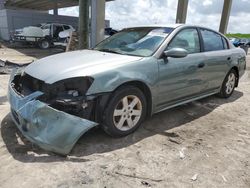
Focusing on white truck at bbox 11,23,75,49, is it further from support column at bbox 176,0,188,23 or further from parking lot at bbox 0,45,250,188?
parking lot at bbox 0,45,250,188

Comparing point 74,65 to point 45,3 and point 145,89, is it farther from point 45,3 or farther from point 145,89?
point 45,3

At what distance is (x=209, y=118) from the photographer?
4.58 meters

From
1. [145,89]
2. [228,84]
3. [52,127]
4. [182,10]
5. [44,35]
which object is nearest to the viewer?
[52,127]

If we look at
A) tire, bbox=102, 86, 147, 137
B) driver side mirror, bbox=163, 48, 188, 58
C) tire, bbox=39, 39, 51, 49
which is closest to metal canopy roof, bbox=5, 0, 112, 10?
tire, bbox=39, 39, 51, 49

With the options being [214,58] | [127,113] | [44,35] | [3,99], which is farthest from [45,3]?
[127,113]

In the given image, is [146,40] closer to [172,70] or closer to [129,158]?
[172,70]

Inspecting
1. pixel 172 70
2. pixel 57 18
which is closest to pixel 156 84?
pixel 172 70

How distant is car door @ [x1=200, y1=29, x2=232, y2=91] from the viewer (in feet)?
15.6

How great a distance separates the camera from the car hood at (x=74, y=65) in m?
3.12

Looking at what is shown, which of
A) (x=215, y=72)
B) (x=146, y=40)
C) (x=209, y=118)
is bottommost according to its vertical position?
(x=209, y=118)

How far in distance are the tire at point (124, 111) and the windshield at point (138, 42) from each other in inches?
25.8

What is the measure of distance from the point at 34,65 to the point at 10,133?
984mm

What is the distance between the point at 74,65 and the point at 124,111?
0.88 metres

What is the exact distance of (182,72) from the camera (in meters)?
4.13
